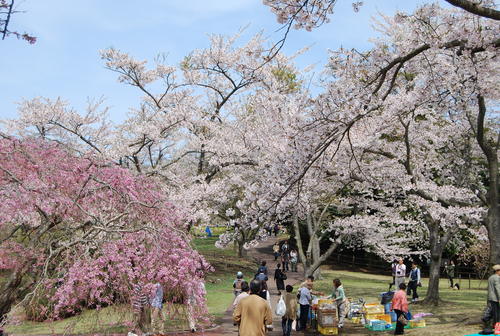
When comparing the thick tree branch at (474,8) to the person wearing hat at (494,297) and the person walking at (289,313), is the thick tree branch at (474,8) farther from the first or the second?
the person walking at (289,313)

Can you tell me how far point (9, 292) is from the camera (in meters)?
7.32

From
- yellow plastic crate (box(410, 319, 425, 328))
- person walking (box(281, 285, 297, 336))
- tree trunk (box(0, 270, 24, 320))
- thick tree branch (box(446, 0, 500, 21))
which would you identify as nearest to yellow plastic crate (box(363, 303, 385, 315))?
yellow plastic crate (box(410, 319, 425, 328))

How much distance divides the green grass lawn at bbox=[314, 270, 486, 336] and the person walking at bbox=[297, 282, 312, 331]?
2.47m

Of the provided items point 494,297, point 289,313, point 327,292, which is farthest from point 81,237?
point 327,292

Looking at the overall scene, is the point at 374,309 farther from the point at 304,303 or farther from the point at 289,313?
the point at 289,313

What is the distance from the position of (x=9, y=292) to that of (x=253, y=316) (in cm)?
394

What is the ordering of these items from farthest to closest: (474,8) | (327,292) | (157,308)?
(327,292) < (157,308) < (474,8)

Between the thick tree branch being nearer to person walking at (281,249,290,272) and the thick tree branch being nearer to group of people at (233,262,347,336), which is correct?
group of people at (233,262,347,336)

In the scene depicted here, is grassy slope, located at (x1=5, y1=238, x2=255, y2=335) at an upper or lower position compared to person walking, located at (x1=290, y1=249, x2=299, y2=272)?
lower

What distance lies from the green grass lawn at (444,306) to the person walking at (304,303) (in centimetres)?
247

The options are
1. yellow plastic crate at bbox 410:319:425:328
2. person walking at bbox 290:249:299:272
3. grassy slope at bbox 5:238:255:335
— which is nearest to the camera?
grassy slope at bbox 5:238:255:335

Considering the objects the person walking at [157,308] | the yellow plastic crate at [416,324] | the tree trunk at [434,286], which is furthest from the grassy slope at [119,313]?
the tree trunk at [434,286]

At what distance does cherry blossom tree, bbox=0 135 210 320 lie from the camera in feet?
23.5

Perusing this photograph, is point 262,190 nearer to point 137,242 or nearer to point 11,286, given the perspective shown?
point 137,242
